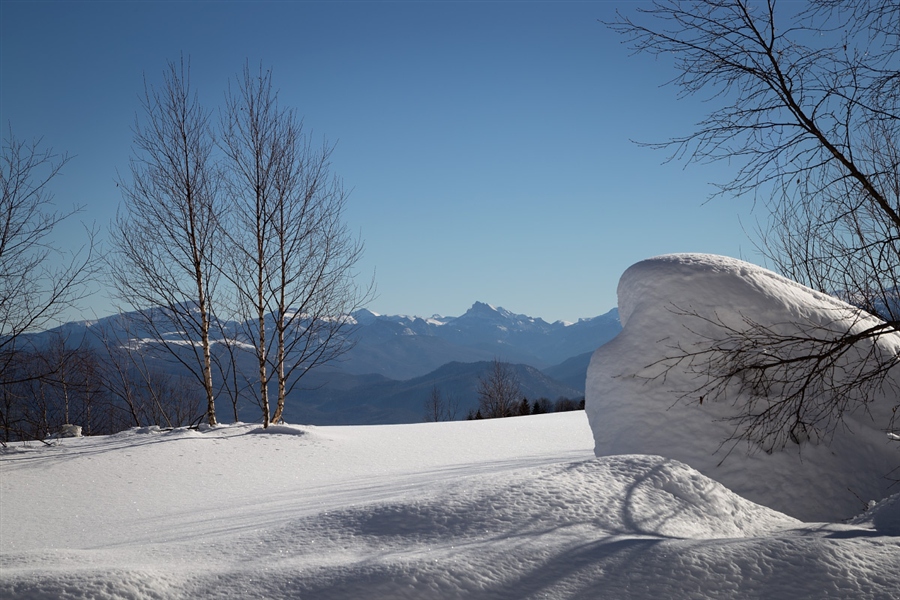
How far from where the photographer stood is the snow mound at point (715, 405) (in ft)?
14.5

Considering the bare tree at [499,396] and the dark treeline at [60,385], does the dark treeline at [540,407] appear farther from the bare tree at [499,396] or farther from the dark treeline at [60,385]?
the dark treeline at [60,385]

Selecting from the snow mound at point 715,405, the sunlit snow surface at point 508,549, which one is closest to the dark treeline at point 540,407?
the snow mound at point 715,405

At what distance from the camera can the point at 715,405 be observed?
185 inches

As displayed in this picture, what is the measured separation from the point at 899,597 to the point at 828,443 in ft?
9.80

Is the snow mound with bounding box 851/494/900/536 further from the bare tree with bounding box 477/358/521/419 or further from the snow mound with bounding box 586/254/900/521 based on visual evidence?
the bare tree with bounding box 477/358/521/419

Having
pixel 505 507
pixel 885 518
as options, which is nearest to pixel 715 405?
pixel 885 518

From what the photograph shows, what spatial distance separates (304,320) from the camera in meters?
11.6

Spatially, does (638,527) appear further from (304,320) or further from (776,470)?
(304,320)

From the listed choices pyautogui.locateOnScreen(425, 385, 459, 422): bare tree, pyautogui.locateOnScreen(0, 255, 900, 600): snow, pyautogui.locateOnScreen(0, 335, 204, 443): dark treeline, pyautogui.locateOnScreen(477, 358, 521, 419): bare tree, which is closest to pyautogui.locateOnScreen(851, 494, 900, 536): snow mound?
pyautogui.locateOnScreen(0, 255, 900, 600): snow

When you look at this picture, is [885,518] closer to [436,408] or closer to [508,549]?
[508,549]

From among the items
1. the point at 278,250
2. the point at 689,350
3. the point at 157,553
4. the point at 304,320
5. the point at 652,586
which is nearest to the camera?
the point at 652,586

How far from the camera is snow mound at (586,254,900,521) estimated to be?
14.5 ft

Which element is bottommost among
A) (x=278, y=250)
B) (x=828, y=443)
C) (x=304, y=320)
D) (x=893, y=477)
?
(x=893, y=477)

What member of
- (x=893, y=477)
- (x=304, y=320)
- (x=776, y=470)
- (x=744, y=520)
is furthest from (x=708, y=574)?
(x=304, y=320)
